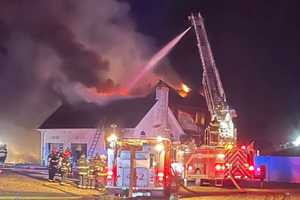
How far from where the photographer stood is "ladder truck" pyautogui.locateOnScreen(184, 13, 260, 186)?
28.6m

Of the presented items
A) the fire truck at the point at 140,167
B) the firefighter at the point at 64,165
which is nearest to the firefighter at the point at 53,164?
the firefighter at the point at 64,165

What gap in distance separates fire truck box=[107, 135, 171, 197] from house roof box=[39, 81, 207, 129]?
2391cm

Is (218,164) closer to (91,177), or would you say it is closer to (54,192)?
(91,177)

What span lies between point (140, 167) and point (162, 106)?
16.2 metres

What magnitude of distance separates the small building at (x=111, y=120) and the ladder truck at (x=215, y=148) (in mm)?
11079

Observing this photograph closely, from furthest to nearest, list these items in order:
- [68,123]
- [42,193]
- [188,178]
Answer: [68,123]
[188,178]
[42,193]

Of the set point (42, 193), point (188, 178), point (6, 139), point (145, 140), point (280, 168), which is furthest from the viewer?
point (6, 139)

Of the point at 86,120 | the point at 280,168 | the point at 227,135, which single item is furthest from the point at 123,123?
the point at 227,135

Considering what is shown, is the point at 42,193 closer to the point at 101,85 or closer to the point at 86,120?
the point at 101,85

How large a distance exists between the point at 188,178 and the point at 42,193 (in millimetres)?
9938

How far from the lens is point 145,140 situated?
19609 millimetres

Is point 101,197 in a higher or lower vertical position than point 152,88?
lower

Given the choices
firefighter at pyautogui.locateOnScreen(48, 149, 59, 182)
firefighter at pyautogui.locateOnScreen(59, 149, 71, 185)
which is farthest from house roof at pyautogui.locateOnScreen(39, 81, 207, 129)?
firefighter at pyautogui.locateOnScreen(48, 149, 59, 182)

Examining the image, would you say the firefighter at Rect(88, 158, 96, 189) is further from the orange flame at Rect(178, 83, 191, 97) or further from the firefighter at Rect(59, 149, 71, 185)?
the orange flame at Rect(178, 83, 191, 97)
